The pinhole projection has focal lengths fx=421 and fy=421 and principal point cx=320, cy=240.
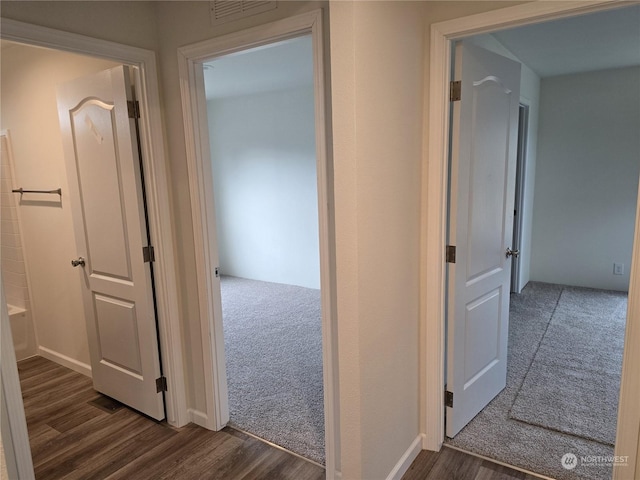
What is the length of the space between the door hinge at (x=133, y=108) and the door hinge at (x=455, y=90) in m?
1.60

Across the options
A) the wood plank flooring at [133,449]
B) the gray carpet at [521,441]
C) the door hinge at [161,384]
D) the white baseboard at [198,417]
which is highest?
the door hinge at [161,384]

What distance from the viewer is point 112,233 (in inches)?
96.7

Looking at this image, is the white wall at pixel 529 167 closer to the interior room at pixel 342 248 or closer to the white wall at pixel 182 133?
the interior room at pixel 342 248

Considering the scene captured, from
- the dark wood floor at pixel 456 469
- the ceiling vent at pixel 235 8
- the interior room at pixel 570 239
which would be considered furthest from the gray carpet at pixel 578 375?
the ceiling vent at pixel 235 8

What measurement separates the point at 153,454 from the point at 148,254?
3.54 feet

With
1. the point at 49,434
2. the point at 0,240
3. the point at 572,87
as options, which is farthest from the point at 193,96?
the point at 572,87

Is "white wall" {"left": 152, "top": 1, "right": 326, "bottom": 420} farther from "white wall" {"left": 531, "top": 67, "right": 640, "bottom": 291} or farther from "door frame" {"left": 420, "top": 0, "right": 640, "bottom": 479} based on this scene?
"white wall" {"left": 531, "top": 67, "right": 640, "bottom": 291}

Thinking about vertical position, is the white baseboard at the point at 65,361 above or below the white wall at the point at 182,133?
below

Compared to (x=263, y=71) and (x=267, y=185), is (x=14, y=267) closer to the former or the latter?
(x=263, y=71)

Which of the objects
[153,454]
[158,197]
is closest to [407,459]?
[153,454]

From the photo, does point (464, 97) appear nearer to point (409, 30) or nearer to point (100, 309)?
point (409, 30)

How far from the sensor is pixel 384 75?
1.62 m

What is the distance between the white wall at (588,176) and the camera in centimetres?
459

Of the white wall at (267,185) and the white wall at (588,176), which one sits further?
the white wall at (267,185)
